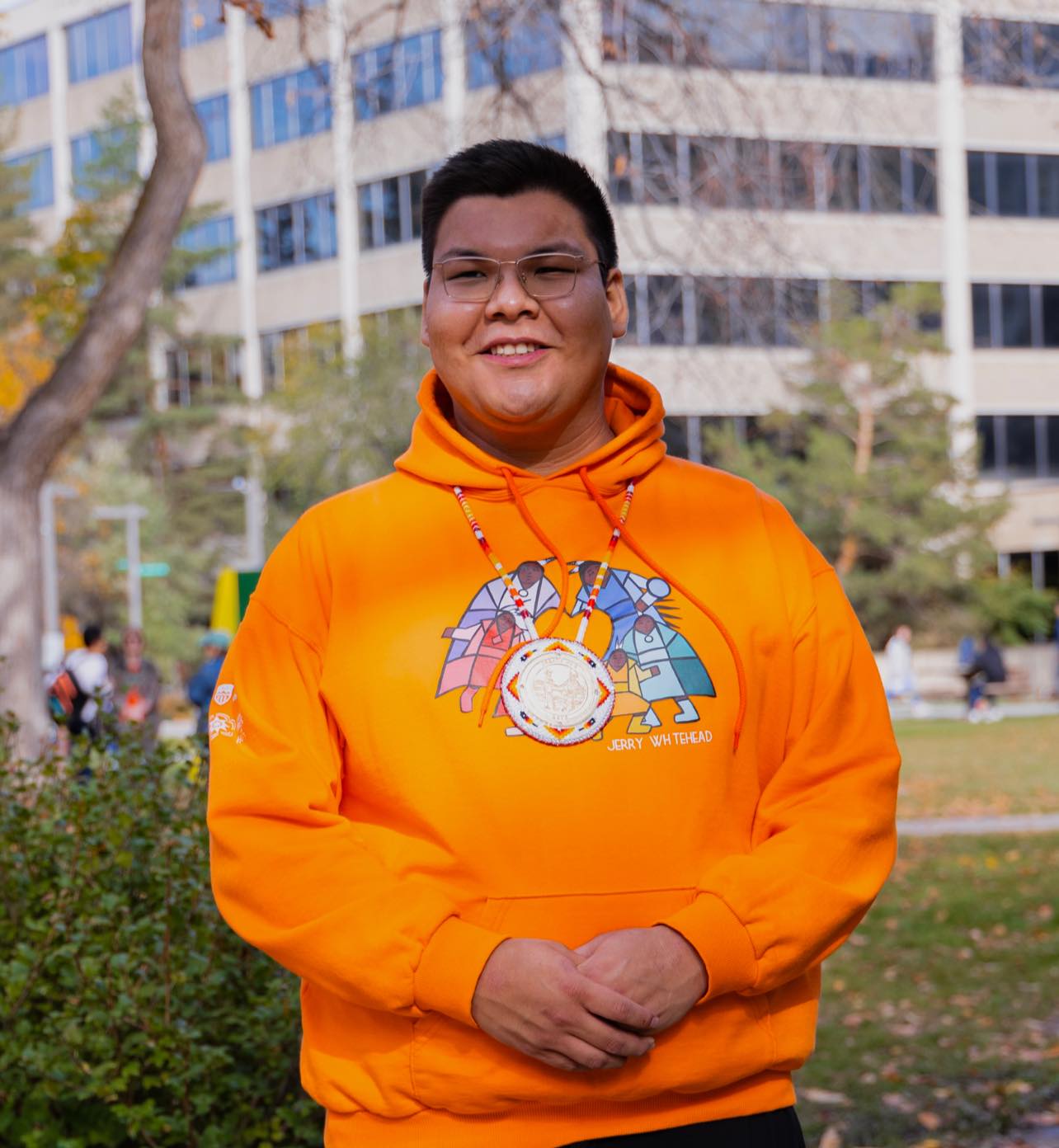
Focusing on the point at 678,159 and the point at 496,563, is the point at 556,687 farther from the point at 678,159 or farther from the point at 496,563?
the point at 678,159

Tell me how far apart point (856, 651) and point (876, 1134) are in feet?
13.3

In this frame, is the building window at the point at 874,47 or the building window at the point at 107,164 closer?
the building window at the point at 874,47

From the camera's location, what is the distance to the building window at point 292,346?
43.8 meters

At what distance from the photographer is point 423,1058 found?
2.46m

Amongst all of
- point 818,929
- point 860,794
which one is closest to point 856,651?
point 860,794

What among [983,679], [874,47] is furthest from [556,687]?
[983,679]

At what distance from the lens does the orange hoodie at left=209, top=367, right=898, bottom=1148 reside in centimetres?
244

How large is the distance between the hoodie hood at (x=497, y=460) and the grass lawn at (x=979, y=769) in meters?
13.2

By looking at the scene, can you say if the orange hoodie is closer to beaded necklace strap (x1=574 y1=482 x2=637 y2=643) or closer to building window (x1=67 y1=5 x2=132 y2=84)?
beaded necklace strap (x1=574 y1=482 x2=637 y2=643)

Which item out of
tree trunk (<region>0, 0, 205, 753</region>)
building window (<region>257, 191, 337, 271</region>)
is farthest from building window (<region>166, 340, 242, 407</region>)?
tree trunk (<region>0, 0, 205, 753</region>)

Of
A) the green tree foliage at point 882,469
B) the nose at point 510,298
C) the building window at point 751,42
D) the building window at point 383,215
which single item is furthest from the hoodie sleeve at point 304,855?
the building window at point 383,215

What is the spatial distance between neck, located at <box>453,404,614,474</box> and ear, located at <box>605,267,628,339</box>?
14 cm

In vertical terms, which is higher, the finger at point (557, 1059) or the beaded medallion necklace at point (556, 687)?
the beaded medallion necklace at point (556, 687)

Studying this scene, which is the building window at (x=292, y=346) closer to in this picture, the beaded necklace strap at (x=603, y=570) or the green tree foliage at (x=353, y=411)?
the green tree foliage at (x=353, y=411)
